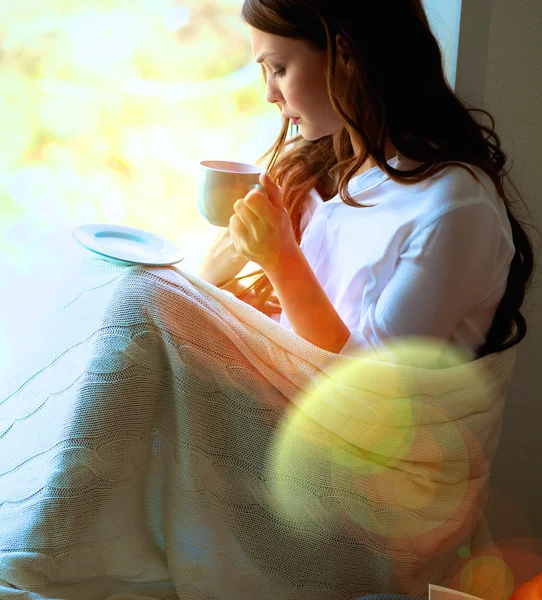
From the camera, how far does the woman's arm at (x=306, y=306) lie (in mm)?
997

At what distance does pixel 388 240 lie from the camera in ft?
3.35

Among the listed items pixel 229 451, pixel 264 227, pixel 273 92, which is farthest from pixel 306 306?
pixel 273 92

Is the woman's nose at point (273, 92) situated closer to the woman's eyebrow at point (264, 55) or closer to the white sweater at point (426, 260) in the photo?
the woman's eyebrow at point (264, 55)

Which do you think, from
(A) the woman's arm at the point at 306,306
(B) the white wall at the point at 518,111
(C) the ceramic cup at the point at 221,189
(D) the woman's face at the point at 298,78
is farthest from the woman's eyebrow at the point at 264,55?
(B) the white wall at the point at 518,111

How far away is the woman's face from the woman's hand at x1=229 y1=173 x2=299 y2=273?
0.14 m

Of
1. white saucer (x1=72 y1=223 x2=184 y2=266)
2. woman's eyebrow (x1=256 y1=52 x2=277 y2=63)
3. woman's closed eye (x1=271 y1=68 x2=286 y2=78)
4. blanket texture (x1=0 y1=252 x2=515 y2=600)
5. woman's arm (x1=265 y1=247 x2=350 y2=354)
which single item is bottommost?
blanket texture (x1=0 y1=252 x2=515 y2=600)

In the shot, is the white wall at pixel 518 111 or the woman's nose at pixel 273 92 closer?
the woman's nose at pixel 273 92

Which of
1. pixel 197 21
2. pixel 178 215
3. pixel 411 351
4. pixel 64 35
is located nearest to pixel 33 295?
pixel 178 215

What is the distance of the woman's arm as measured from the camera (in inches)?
39.2

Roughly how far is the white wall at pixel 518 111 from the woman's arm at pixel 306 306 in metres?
0.50

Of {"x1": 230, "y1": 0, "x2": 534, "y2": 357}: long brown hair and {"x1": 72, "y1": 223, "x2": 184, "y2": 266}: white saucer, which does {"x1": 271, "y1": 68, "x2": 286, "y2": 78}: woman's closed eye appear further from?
{"x1": 72, "y1": 223, "x2": 184, "y2": 266}: white saucer

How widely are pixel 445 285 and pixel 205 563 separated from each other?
499 mm

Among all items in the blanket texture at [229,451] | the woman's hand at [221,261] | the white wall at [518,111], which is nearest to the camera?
the blanket texture at [229,451]

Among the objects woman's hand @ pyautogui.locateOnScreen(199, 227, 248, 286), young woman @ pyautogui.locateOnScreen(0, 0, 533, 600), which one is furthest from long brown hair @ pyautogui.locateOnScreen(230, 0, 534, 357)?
woman's hand @ pyautogui.locateOnScreen(199, 227, 248, 286)
